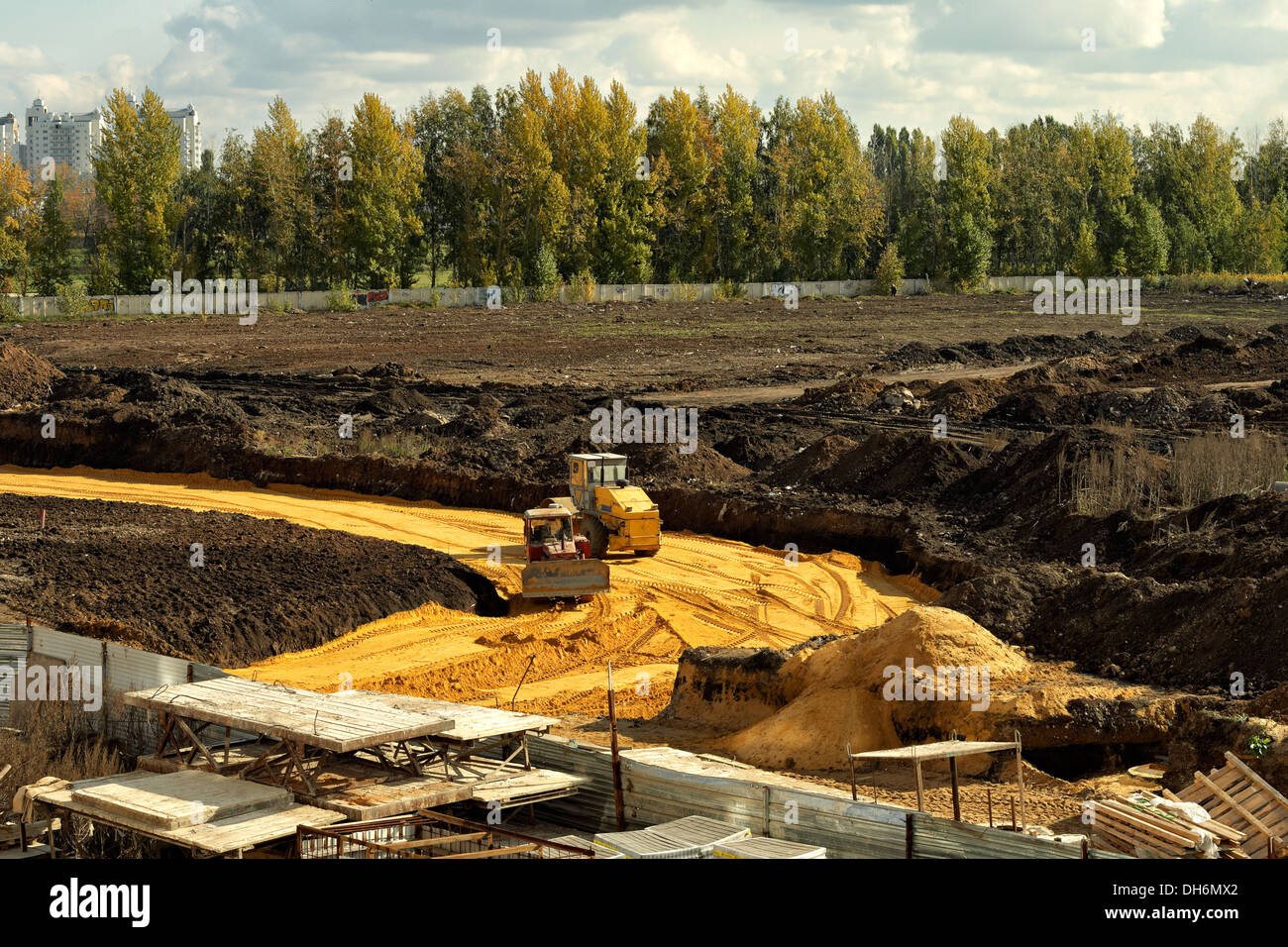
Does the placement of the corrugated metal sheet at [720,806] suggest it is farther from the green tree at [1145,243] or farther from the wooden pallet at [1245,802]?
the green tree at [1145,243]

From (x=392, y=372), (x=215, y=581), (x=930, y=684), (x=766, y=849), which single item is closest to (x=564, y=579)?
(x=215, y=581)

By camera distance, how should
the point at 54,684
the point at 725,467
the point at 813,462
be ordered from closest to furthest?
1. the point at 54,684
2. the point at 813,462
3. the point at 725,467

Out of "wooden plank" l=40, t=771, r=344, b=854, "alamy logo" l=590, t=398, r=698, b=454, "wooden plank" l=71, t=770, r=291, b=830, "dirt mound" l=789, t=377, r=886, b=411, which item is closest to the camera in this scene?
"wooden plank" l=40, t=771, r=344, b=854

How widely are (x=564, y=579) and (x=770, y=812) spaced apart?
12.0 m

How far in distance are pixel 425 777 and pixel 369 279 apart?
71.4m

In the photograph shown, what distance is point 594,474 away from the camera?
26812 mm

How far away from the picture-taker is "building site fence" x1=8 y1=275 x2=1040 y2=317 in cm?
7338

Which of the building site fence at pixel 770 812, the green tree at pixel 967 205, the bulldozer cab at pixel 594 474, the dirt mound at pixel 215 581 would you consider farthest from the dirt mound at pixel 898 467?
the green tree at pixel 967 205

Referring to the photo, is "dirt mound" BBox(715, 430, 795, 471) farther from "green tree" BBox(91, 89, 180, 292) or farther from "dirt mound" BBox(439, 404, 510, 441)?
"green tree" BBox(91, 89, 180, 292)
